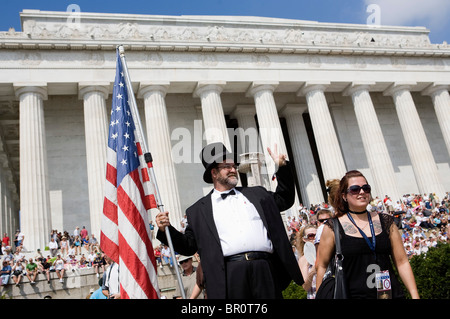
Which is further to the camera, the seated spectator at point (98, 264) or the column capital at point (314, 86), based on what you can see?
the column capital at point (314, 86)

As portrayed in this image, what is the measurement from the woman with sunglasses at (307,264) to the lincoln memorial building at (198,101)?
1839 centimetres

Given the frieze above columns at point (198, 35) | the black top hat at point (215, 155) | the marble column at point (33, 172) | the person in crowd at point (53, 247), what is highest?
the frieze above columns at point (198, 35)

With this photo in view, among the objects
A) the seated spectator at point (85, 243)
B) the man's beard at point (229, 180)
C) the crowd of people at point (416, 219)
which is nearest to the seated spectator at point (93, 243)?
the seated spectator at point (85, 243)

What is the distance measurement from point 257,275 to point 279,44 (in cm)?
3314

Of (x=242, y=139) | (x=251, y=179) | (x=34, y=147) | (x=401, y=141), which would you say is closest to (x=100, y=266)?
(x=251, y=179)

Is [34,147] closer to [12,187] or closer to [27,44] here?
[27,44]

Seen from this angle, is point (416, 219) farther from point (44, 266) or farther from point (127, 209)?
point (127, 209)

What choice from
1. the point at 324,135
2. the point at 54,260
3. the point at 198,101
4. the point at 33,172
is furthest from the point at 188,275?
the point at 198,101

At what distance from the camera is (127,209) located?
707 centimetres

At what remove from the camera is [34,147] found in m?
28.3

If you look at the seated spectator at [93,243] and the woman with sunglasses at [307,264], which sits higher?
the seated spectator at [93,243]

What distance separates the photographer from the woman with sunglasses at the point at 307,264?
7.42 meters

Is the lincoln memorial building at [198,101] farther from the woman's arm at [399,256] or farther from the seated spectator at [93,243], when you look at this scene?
the woman's arm at [399,256]

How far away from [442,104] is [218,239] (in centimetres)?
4045
